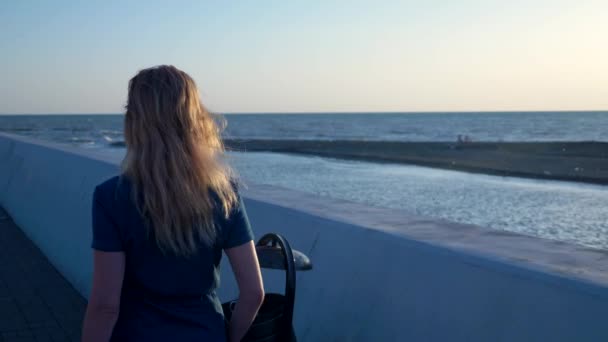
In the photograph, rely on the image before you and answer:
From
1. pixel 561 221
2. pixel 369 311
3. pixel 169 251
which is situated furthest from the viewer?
pixel 561 221

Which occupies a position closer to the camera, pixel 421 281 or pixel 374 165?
pixel 421 281

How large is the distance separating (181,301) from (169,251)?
18 cm

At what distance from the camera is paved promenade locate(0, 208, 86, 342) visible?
5.11 m

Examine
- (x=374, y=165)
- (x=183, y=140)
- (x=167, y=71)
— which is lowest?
(x=374, y=165)

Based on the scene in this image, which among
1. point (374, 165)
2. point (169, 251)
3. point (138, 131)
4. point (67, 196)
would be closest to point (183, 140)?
point (138, 131)

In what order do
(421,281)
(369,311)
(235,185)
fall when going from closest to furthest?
(235,185) < (421,281) < (369,311)

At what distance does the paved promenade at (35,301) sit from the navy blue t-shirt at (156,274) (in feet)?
10.2

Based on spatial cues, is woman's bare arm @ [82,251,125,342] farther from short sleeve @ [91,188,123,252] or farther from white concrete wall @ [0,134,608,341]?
white concrete wall @ [0,134,608,341]

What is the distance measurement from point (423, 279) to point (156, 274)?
1293 millimetres

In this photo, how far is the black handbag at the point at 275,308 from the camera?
91.3 inches

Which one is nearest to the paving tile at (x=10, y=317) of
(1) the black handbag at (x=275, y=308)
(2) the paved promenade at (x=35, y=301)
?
(2) the paved promenade at (x=35, y=301)

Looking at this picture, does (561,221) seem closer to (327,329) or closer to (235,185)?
(327,329)

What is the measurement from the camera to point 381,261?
3.22m

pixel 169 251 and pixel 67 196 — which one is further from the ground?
pixel 169 251
